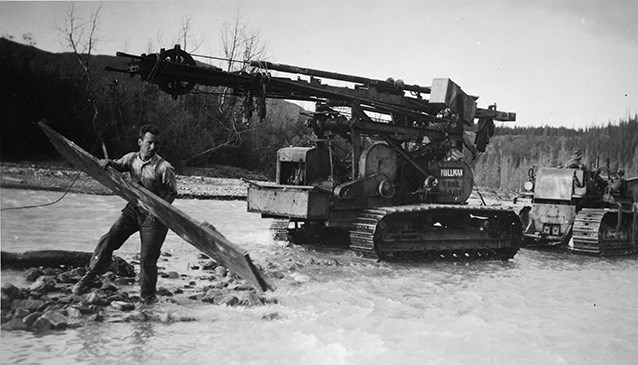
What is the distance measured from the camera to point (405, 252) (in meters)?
10.1

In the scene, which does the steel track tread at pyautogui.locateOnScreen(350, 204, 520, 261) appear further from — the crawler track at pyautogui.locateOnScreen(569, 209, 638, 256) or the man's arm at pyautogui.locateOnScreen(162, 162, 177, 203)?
the man's arm at pyautogui.locateOnScreen(162, 162, 177, 203)

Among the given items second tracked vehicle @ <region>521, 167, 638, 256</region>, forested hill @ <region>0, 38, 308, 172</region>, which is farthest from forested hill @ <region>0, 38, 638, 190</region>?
second tracked vehicle @ <region>521, 167, 638, 256</region>

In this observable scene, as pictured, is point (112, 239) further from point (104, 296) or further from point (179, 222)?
point (179, 222)

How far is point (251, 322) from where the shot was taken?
215 inches

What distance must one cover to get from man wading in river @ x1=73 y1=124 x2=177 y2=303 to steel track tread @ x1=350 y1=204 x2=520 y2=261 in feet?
12.9

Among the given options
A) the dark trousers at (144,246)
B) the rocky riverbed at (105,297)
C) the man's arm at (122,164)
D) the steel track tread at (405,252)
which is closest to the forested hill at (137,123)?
the man's arm at (122,164)

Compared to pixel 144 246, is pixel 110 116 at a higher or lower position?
higher

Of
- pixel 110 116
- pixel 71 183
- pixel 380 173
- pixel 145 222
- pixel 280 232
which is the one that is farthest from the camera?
pixel 110 116

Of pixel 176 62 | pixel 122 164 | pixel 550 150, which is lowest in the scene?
pixel 122 164

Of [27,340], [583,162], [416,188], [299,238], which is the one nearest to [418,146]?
[416,188]

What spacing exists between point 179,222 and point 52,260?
2.85m

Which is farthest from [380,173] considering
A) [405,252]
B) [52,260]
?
[52,260]

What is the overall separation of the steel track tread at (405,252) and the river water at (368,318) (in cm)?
30

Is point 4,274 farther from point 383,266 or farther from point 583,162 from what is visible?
point 583,162
